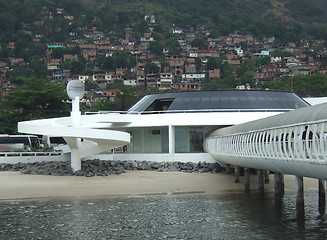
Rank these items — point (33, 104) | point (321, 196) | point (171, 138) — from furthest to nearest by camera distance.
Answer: point (33, 104)
point (171, 138)
point (321, 196)

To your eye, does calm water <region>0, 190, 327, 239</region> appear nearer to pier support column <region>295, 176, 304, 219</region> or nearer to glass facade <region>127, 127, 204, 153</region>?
pier support column <region>295, 176, 304, 219</region>

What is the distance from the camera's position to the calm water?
73.9 feet

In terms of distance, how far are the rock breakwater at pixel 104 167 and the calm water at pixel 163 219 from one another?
1040cm

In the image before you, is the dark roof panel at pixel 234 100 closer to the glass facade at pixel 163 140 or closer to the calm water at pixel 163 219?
the glass facade at pixel 163 140

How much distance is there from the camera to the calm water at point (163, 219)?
22.5m

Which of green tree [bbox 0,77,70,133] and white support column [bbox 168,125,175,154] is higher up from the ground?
green tree [bbox 0,77,70,133]

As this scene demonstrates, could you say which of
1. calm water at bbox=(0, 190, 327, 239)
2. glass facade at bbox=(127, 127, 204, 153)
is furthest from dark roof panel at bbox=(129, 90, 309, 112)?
calm water at bbox=(0, 190, 327, 239)

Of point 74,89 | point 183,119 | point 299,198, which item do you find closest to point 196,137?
point 183,119

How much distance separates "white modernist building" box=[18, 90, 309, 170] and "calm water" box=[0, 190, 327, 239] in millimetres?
15412

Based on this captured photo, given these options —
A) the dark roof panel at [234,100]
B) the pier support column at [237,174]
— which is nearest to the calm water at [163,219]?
the pier support column at [237,174]

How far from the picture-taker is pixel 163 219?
84.0 feet

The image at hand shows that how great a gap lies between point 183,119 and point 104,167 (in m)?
8.35

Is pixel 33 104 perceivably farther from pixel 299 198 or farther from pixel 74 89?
pixel 299 198

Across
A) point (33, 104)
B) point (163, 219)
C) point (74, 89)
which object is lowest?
point (163, 219)
